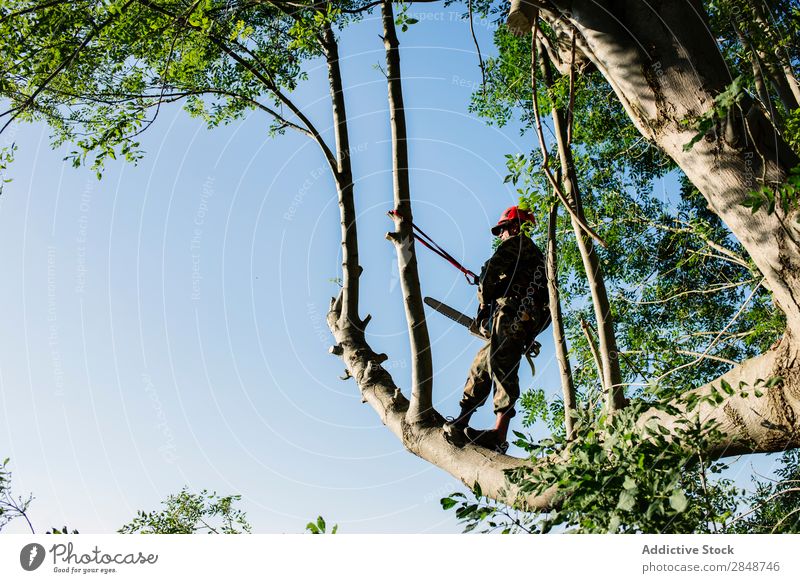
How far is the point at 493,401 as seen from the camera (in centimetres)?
502

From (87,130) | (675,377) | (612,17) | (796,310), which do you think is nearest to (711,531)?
(796,310)

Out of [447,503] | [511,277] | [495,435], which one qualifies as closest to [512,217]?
[511,277]

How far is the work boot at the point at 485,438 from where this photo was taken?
14.1 ft

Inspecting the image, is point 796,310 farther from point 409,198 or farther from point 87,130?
point 87,130

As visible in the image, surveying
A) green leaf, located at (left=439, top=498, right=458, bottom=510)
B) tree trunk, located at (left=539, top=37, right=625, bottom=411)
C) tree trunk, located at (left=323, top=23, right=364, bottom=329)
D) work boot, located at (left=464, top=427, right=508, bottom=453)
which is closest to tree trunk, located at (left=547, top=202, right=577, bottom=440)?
tree trunk, located at (left=539, top=37, right=625, bottom=411)

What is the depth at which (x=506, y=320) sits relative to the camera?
5.12m

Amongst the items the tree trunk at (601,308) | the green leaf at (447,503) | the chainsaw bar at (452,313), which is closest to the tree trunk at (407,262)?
the chainsaw bar at (452,313)

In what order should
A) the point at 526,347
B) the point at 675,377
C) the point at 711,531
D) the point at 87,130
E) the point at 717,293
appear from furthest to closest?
the point at 717,293 < the point at 87,130 < the point at 675,377 < the point at 526,347 < the point at 711,531

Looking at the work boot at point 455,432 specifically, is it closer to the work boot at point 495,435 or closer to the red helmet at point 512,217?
the work boot at point 495,435

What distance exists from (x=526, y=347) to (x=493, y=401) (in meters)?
0.57

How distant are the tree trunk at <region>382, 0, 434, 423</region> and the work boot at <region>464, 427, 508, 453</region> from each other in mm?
288

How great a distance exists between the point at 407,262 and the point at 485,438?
123 centimetres

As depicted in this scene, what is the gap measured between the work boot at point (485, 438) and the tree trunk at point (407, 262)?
0.95ft

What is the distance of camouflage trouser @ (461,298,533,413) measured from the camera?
5.07 meters
